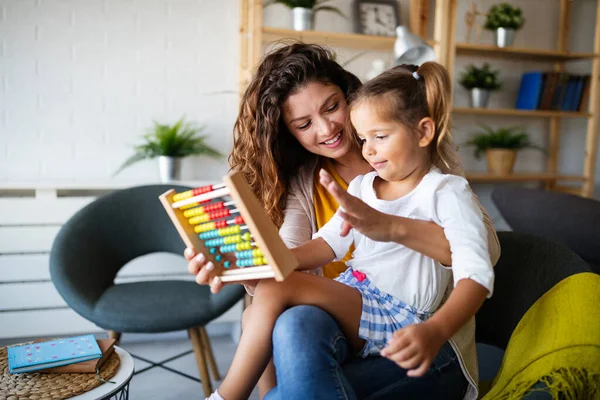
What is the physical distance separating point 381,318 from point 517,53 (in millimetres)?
3075

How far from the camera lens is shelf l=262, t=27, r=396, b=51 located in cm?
312

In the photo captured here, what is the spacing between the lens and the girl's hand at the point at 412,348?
3.18 ft

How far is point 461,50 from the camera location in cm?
362

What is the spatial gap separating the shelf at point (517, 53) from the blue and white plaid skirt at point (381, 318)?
259 cm

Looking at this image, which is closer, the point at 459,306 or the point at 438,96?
the point at 459,306

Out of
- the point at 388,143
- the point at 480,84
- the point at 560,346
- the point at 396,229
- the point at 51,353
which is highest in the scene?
the point at 480,84

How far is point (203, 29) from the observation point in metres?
3.24

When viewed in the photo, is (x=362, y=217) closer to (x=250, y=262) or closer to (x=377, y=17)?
(x=250, y=262)

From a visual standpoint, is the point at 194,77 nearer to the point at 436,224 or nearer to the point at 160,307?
the point at 160,307

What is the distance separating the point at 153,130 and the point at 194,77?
1.24ft

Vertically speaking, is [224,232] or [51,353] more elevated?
[224,232]

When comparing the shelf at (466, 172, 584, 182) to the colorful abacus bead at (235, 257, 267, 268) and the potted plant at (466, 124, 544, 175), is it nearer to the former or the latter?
the potted plant at (466, 124, 544, 175)

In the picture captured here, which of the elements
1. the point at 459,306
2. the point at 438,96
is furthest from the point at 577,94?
the point at 459,306

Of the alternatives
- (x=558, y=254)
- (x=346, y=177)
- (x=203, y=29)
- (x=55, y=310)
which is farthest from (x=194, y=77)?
(x=558, y=254)
